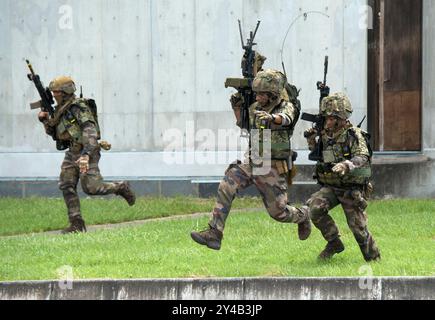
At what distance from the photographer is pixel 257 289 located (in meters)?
9.80

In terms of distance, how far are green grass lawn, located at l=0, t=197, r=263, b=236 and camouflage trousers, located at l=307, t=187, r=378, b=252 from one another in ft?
16.5

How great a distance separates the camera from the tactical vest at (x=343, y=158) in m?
11.0

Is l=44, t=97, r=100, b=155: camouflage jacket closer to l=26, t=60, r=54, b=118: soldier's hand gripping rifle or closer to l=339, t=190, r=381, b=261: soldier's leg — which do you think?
l=26, t=60, r=54, b=118: soldier's hand gripping rifle

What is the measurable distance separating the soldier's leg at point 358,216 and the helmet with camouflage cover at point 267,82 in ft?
3.95

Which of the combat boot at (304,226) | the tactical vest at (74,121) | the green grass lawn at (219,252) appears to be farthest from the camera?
the tactical vest at (74,121)

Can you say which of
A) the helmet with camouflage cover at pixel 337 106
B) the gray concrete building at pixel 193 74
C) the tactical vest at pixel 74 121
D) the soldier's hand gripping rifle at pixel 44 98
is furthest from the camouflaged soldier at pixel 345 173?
the gray concrete building at pixel 193 74

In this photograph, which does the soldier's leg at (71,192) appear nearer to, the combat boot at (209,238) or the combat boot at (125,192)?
the combat boot at (125,192)

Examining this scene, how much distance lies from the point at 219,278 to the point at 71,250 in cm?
291

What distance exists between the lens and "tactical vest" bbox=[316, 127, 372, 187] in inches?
431

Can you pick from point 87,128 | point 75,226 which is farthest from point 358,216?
point 75,226

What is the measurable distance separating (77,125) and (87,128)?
0.17m

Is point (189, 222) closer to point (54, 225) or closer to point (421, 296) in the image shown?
point (54, 225)

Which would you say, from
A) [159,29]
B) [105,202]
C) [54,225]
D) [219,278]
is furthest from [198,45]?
[219,278]

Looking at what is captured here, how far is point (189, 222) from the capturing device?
48.4 feet
